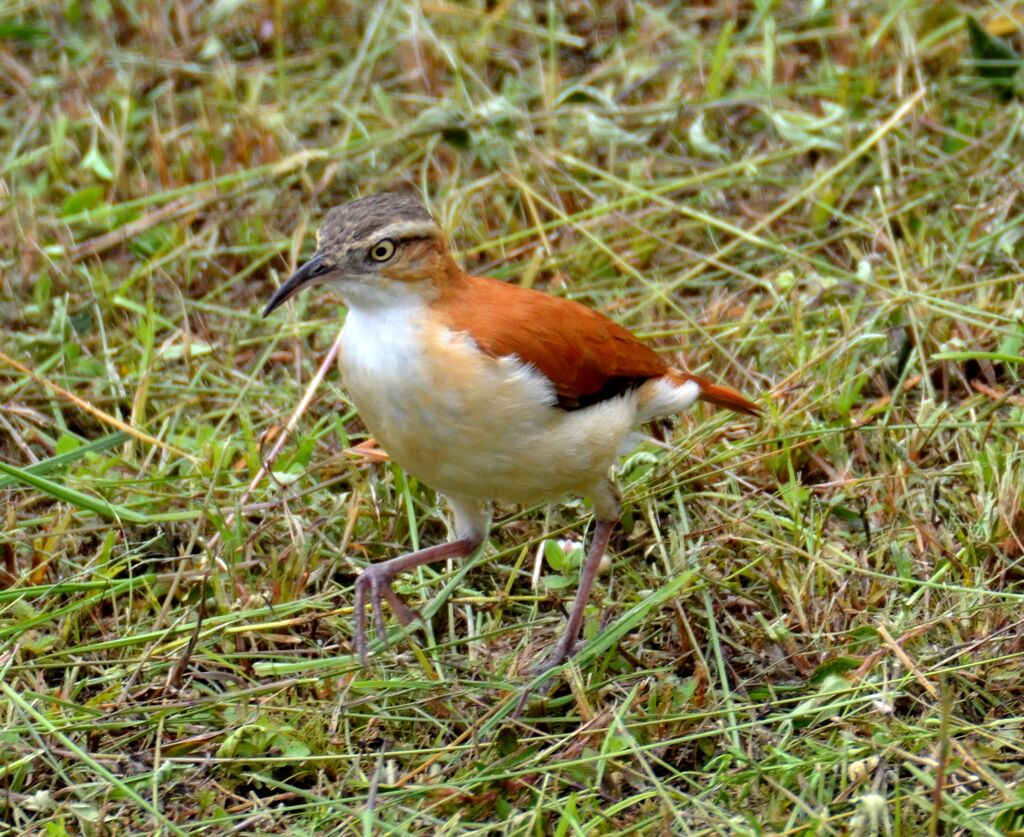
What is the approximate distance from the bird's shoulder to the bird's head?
13cm

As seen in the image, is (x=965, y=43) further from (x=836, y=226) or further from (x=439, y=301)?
(x=439, y=301)

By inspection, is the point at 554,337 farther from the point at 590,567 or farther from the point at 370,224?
the point at 590,567

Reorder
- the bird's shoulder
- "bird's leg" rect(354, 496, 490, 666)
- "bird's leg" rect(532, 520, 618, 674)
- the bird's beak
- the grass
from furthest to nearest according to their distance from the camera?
1. "bird's leg" rect(532, 520, 618, 674)
2. "bird's leg" rect(354, 496, 490, 666)
3. the bird's shoulder
4. the bird's beak
5. the grass

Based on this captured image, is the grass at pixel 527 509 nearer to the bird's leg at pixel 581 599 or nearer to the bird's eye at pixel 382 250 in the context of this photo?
the bird's leg at pixel 581 599

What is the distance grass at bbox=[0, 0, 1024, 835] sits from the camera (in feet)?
15.1

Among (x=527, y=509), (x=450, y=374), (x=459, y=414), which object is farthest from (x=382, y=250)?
(x=527, y=509)

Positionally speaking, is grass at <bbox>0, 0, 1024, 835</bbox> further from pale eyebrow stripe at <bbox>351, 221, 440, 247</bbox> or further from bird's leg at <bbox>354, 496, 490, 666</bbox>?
pale eyebrow stripe at <bbox>351, 221, 440, 247</bbox>

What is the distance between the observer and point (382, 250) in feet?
15.8

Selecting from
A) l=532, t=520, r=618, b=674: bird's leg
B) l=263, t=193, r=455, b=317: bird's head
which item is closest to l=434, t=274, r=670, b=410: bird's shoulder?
l=263, t=193, r=455, b=317: bird's head

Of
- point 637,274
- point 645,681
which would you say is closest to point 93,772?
point 645,681

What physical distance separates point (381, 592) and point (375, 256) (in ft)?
3.78

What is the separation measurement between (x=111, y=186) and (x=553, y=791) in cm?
480

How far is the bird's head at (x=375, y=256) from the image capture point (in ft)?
15.6

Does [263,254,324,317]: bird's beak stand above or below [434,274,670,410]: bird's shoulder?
above
